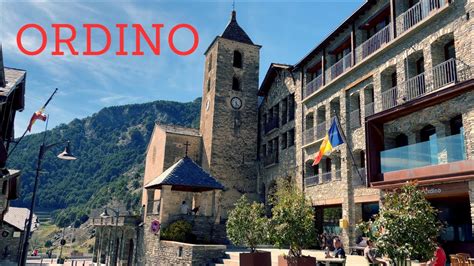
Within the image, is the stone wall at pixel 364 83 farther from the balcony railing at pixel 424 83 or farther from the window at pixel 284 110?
the window at pixel 284 110

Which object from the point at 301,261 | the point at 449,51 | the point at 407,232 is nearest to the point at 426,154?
the point at 449,51

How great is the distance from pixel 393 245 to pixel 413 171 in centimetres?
757

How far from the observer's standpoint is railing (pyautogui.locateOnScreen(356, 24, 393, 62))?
58.7 feet

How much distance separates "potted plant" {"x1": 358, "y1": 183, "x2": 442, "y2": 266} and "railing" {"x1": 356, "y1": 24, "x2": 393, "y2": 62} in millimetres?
11379

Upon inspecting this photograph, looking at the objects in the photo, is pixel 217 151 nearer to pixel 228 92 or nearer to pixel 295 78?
pixel 228 92

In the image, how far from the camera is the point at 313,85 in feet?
81.0

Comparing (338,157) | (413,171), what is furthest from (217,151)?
(413,171)

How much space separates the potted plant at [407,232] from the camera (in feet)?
25.9

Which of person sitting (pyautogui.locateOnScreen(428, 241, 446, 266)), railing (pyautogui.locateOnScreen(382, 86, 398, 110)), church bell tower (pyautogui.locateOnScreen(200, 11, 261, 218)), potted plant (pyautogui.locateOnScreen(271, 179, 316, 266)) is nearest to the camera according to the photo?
person sitting (pyautogui.locateOnScreen(428, 241, 446, 266))

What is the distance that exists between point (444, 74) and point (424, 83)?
1.03m

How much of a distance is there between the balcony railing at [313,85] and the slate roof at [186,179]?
29.4 feet

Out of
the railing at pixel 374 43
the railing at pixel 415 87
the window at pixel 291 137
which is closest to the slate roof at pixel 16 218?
the window at pixel 291 137

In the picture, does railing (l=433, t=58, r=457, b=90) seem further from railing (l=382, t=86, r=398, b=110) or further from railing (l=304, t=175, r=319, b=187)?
railing (l=304, t=175, r=319, b=187)

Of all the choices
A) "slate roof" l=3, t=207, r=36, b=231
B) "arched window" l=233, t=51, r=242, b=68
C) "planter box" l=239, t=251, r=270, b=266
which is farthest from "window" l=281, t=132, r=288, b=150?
"slate roof" l=3, t=207, r=36, b=231
